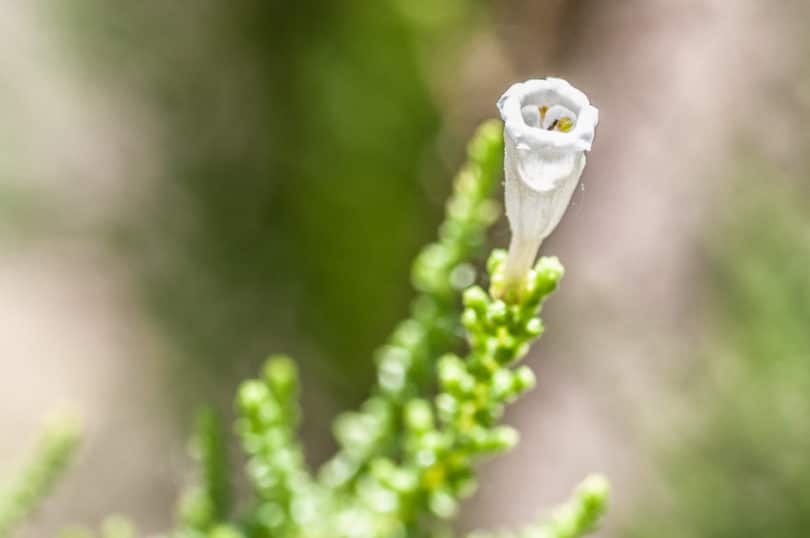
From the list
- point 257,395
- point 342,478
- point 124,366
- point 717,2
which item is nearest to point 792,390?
point 717,2

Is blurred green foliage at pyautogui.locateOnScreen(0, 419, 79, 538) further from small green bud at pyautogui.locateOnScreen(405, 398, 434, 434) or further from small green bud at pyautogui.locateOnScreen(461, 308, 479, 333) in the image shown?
small green bud at pyautogui.locateOnScreen(461, 308, 479, 333)

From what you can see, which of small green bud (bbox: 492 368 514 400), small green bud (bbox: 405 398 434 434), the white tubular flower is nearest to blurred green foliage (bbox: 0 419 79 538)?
small green bud (bbox: 405 398 434 434)

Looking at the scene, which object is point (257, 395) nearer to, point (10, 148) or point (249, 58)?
point (249, 58)

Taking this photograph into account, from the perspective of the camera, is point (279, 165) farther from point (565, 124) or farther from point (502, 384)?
point (565, 124)

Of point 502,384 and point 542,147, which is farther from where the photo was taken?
point 502,384

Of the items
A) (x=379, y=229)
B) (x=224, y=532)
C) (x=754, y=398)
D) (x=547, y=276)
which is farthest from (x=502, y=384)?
(x=379, y=229)

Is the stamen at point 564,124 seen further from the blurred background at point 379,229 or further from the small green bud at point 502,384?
the blurred background at point 379,229
